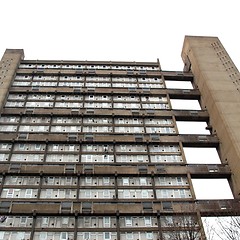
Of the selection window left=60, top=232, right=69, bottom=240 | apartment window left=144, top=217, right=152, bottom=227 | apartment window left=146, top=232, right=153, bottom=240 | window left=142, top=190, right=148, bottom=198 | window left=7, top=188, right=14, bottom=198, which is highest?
window left=7, top=188, right=14, bottom=198

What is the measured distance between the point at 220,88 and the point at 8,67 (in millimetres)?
36527

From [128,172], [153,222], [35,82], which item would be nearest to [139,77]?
[35,82]

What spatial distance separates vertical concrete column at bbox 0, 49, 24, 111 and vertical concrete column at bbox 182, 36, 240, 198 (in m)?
32.1

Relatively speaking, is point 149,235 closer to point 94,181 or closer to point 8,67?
point 94,181

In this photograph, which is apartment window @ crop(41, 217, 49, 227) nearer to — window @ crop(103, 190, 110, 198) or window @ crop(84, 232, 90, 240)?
window @ crop(84, 232, 90, 240)

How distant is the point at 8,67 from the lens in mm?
60656

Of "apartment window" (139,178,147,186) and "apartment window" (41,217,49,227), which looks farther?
"apartment window" (139,178,147,186)

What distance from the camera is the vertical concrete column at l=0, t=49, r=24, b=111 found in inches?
2159

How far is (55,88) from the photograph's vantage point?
57.4m

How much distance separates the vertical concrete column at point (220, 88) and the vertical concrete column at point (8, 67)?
105 ft

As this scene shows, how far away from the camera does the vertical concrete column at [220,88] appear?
4456cm

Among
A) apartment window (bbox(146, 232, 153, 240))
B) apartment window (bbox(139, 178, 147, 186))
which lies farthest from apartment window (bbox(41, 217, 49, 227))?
apartment window (bbox(139, 178, 147, 186))

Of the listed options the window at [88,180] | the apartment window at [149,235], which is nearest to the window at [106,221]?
the apartment window at [149,235]

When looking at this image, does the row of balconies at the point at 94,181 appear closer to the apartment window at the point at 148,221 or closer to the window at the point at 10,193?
the window at the point at 10,193
